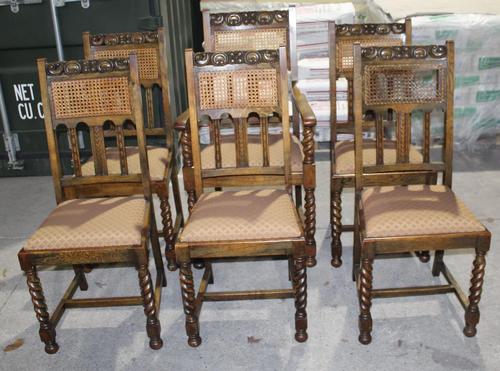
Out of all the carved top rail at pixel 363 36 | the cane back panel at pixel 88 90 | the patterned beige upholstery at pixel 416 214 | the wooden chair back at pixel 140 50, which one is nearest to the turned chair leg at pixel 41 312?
the cane back panel at pixel 88 90

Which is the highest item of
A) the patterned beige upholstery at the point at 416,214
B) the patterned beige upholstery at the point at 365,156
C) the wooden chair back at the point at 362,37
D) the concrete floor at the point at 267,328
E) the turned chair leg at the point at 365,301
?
the wooden chair back at the point at 362,37

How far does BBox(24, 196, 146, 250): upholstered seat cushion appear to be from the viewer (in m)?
2.12

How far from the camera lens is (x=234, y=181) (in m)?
2.62

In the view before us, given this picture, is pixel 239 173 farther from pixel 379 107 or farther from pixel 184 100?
pixel 184 100

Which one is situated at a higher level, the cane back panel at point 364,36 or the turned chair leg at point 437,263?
the cane back panel at point 364,36

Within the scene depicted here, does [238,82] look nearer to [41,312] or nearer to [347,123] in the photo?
[347,123]

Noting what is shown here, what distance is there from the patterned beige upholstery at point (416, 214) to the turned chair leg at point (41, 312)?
49.5 inches

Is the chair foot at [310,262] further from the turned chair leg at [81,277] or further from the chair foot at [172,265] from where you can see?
the turned chair leg at [81,277]

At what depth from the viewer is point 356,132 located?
90.3 inches

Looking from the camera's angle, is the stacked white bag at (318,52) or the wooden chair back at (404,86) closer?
the wooden chair back at (404,86)

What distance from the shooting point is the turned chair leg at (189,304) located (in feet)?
7.07

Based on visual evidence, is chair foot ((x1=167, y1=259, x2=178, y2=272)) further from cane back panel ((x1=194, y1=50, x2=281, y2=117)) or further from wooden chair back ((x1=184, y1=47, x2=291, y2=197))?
cane back panel ((x1=194, y1=50, x2=281, y2=117))

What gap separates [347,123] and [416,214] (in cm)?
95

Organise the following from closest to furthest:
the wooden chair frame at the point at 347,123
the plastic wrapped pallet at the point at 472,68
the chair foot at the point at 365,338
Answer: the chair foot at the point at 365,338 < the wooden chair frame at the point at 347,123 < the plastic wrapped pallet at the point at 472,68
